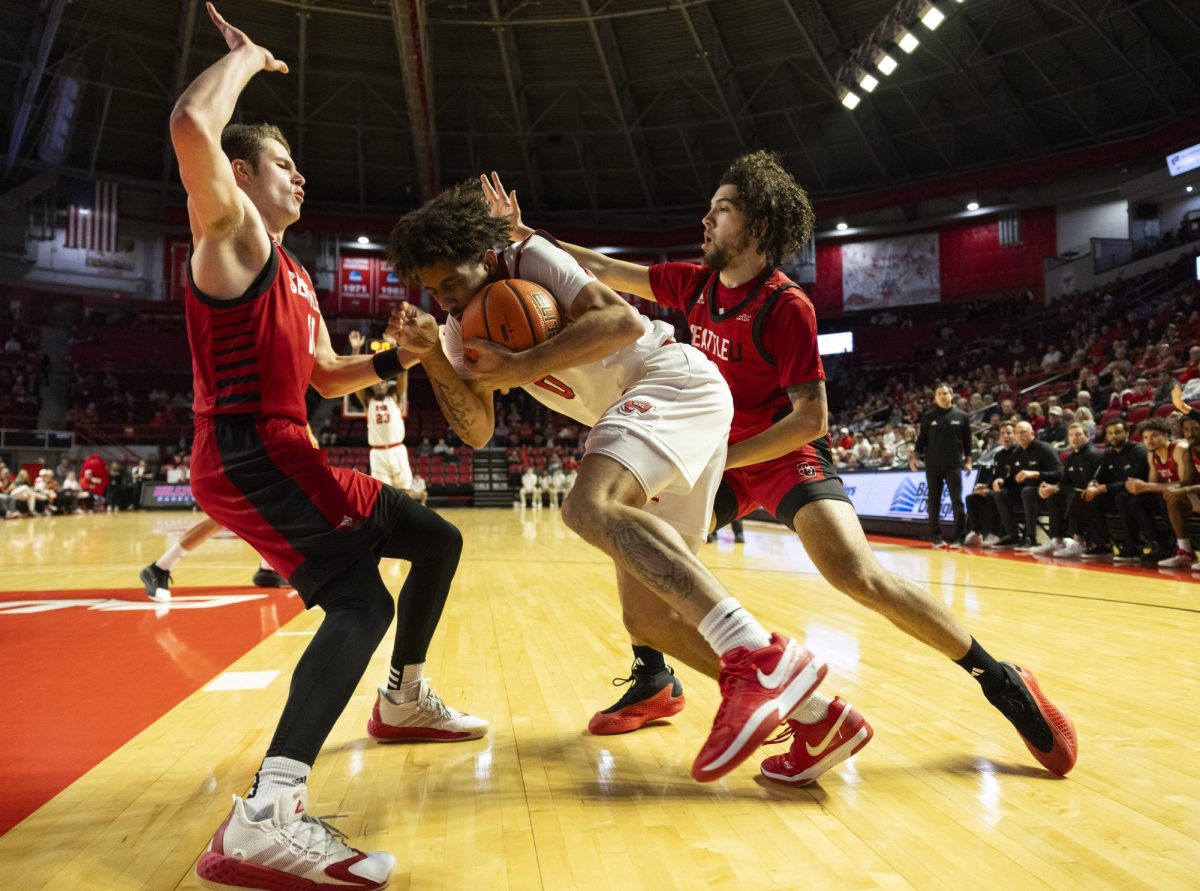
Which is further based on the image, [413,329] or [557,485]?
[557,485]

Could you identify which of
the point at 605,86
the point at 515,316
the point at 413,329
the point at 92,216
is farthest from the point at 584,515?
the point at 92,216

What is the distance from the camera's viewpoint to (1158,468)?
26.9ft

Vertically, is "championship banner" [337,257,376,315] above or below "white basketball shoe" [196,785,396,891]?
above

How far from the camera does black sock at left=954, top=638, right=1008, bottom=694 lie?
255 centimetres

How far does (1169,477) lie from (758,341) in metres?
6.95

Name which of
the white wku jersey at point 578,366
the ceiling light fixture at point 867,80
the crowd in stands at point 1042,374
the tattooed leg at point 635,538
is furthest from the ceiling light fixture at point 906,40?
the tattooed leg at point 635,538

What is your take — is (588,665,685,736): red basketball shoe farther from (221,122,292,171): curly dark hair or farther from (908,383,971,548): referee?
→ (908,383,971,548): referee

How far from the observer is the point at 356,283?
105 ft

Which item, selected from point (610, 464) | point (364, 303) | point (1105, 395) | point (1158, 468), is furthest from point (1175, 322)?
point (364, 303)

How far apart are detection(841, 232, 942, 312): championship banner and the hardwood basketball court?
27.0 metres

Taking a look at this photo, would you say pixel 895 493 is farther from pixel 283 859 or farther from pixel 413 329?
pixel 283 859

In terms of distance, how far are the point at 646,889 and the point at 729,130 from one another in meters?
27.7

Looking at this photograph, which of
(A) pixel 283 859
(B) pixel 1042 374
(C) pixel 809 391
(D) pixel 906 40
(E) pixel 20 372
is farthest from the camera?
(E) pixel 20 372

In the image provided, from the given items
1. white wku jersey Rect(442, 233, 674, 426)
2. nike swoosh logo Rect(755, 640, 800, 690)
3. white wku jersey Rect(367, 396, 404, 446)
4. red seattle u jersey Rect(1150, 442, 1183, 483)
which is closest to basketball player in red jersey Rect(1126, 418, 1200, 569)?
red seattle u jersey Rect(1150, 442, 1183, 483)
